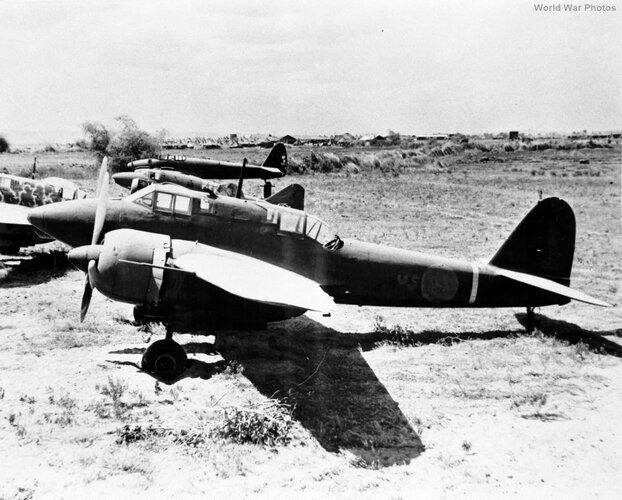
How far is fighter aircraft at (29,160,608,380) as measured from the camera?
7.77 meters

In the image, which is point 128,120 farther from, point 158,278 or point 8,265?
point 158,278

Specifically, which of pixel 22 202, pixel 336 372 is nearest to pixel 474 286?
pixel 336 372

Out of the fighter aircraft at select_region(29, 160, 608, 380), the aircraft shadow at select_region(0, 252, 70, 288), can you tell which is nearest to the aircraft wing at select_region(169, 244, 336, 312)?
the fighter aircraft at select_region(29, 160, 608, 380)

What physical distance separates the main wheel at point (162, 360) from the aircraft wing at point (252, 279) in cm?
130

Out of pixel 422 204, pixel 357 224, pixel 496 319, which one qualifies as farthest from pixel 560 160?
pixel 496 319

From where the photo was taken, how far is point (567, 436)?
6.77m

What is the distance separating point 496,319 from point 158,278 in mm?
7330

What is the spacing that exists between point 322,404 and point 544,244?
19.7 ft

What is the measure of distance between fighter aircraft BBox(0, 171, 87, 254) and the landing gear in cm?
705

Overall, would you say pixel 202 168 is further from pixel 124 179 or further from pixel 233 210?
pixel 233 210

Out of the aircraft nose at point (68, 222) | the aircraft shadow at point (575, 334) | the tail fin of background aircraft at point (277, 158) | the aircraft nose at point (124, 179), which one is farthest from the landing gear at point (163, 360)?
the tail fin of background aircraft at point (277, 158)

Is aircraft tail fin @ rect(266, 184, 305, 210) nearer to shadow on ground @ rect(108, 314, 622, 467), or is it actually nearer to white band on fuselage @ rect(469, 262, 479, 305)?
shadow on ground @ rect(108, 314, 622, 467)

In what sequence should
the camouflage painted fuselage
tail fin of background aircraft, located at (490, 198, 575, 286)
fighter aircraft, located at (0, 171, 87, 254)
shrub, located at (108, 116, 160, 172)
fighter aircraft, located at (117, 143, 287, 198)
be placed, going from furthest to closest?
shrub, located at (108, 116, 160, 172) → fighter aircraft, located at (117, 143, 287, 198) → fighter aircraft, located at (0, 171, 87, 254) → tail fin of background aircraft, located at (490, 198, 575, 286) → the camouflage painted fuselage

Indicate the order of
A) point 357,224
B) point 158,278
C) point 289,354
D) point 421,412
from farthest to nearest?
1. point 357,224
2. point 289,354
3. point 158,278
4. point 421,412
